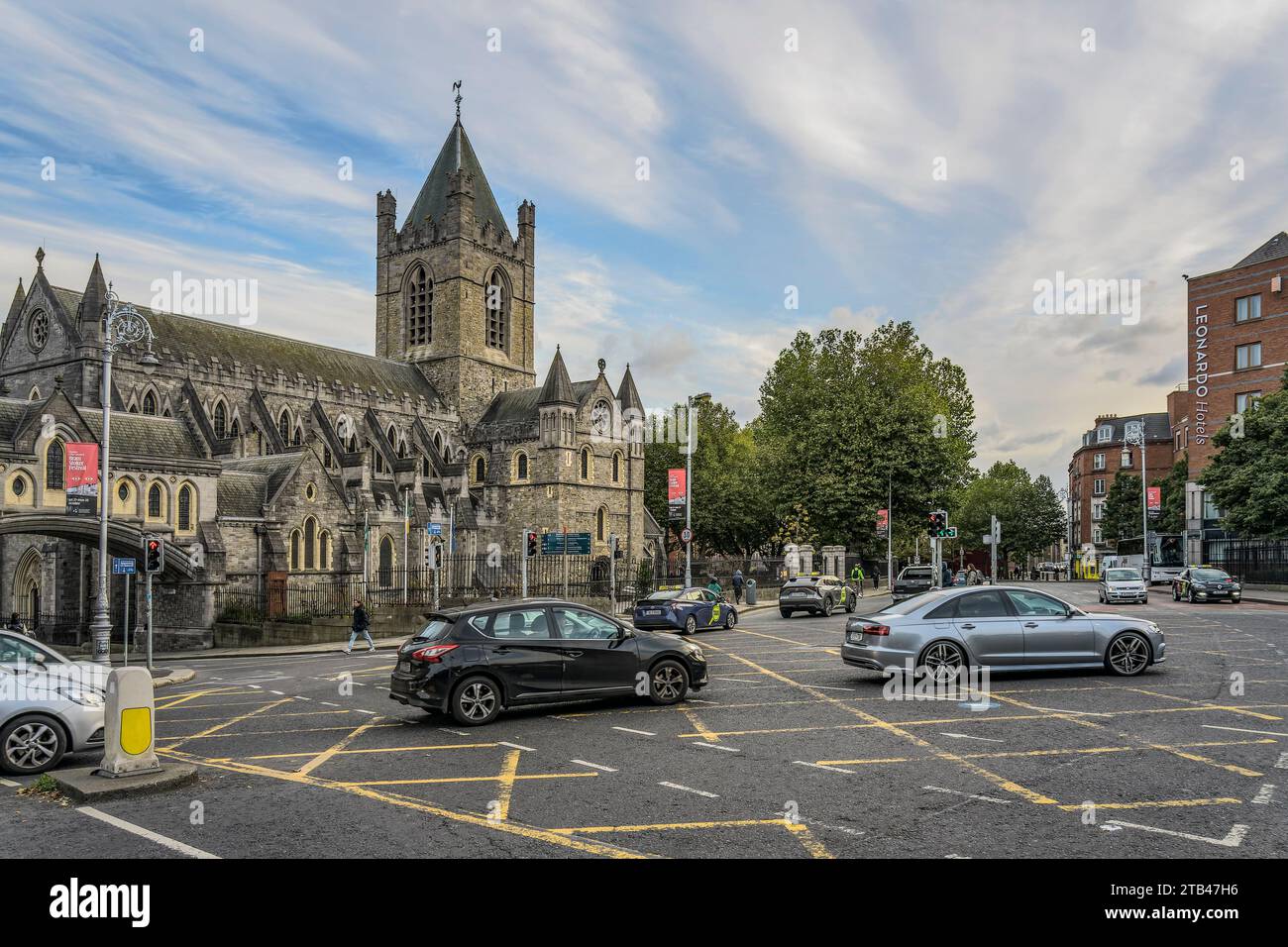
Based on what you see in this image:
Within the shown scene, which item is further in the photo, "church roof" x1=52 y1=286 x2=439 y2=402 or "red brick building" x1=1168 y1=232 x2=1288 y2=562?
"red brick building" x1=1168 y1=232 x2=1288 y2=562

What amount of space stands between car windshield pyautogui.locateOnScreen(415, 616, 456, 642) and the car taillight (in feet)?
0.51

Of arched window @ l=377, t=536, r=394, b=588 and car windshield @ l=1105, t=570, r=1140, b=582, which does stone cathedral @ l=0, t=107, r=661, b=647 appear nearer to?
arched window @ l=377, t=536, r=394, b=588

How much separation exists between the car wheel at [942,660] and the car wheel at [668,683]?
138 inches

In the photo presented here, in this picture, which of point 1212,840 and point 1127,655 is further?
point 1127,655

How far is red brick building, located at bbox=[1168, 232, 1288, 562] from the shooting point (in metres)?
54.6

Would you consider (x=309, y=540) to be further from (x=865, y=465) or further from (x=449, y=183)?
(x=449, y=183)

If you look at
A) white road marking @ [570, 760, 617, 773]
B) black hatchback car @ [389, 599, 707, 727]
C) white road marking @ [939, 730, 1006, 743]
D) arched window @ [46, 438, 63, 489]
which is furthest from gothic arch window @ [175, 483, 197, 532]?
white road marking @ [939, 730, 1006, 743]

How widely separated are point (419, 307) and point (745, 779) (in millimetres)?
67051

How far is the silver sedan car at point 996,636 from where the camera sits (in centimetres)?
1391

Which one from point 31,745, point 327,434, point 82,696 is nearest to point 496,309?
point 327,434

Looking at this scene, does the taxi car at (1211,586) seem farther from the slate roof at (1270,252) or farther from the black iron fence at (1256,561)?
the slate roof at (1270,252)

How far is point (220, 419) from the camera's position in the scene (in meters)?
50.6
